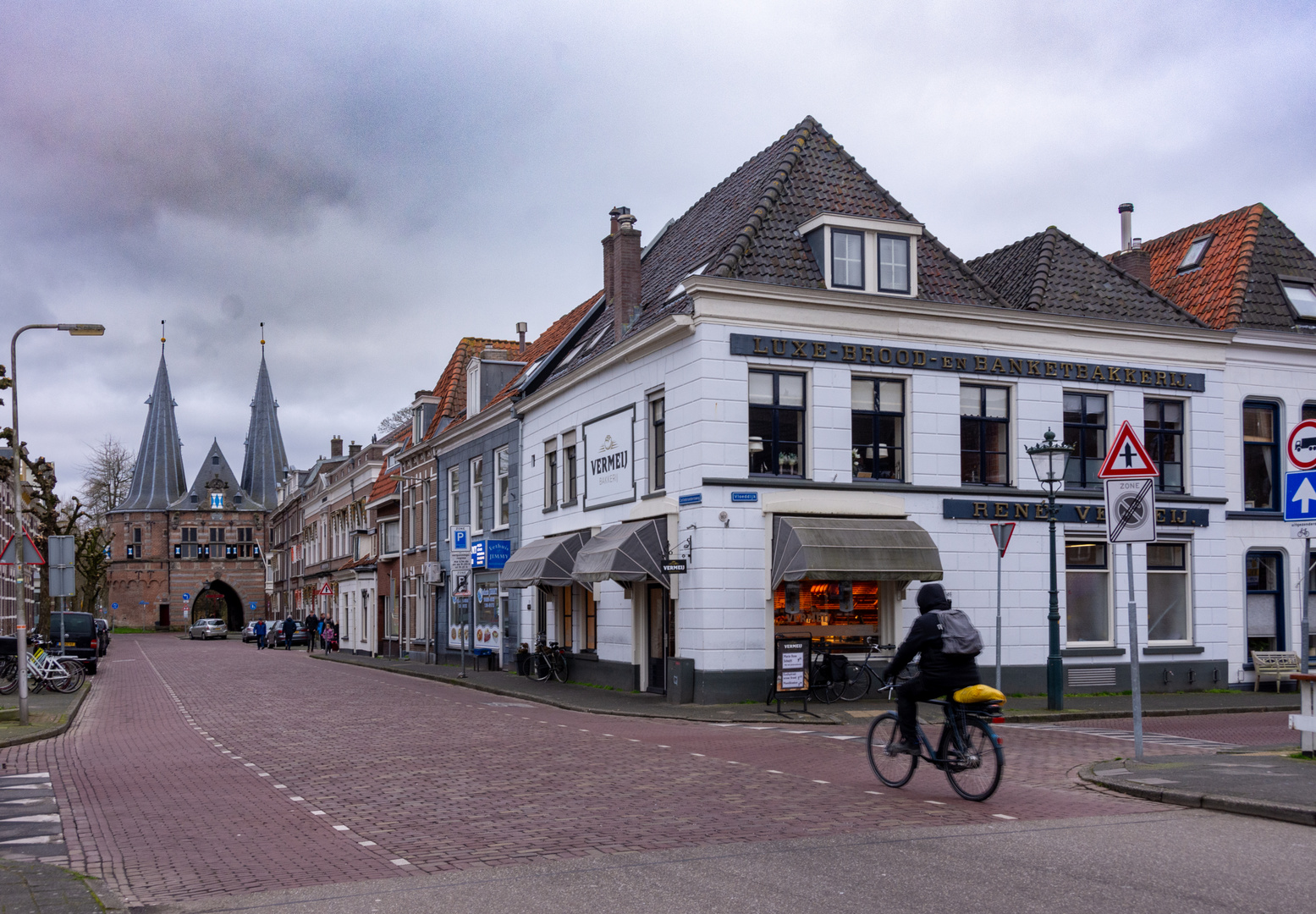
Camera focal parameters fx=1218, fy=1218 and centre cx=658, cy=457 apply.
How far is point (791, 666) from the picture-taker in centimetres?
1952

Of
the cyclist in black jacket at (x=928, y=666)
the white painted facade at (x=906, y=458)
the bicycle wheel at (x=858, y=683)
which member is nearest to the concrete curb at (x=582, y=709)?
the white painted facade at (x=906, y=458)

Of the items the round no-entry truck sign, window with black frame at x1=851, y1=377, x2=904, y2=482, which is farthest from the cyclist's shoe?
window with black frame at x1=851, y1=377, x2=904, y2=482

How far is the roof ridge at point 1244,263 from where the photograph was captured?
2594 cm

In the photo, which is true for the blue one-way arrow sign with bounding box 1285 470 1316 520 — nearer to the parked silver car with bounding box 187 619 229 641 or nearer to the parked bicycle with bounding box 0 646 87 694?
the parked bicycle with bounding box 0 646 87 694

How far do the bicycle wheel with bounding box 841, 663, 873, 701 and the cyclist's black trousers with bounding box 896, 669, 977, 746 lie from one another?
1117 centimetres

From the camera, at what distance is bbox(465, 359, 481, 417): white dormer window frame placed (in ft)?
120

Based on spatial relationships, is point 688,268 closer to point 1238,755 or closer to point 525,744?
point 525,744

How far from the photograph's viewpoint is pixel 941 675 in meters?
10.3

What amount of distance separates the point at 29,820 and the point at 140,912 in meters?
3.89

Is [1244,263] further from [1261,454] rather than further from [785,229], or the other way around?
[785,229]

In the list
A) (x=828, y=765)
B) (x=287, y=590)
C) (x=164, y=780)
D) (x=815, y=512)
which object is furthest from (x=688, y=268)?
(x=287, y=590)

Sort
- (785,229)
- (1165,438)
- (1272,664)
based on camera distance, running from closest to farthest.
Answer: (785,229) < (1272,664) < (1165,438)

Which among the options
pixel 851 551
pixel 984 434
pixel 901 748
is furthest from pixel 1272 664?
pixel 901 748

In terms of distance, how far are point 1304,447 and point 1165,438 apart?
13792 mm
